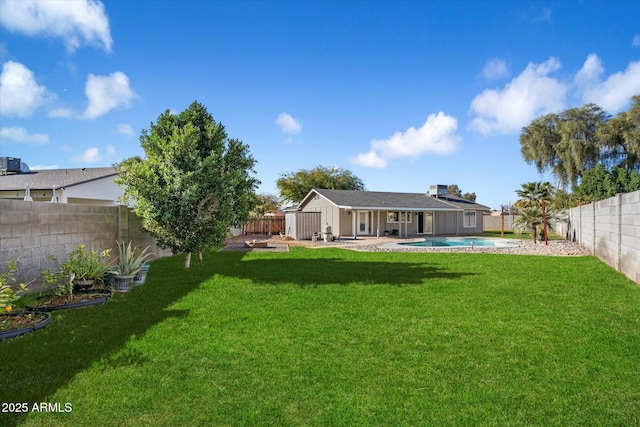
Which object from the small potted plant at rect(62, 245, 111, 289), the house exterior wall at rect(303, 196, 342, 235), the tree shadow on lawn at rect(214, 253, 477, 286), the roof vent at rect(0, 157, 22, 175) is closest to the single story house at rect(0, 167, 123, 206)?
the roof vent at rect(0, 157, 22, 175)

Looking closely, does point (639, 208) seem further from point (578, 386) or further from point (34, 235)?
point (34, 235)

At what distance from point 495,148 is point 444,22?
1296 cm

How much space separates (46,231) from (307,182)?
40976 mm

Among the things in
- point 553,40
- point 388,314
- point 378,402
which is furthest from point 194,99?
point 553,40

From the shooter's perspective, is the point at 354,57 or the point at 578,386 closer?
the point at 578,386

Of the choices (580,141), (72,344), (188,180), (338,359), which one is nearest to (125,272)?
(188,180)

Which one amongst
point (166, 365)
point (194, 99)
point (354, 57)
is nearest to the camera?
point (166, 365)

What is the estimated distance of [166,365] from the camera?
4.09m

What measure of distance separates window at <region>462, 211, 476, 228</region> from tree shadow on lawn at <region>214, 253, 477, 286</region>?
76.0ft

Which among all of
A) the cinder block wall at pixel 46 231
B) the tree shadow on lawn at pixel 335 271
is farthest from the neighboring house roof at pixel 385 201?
the cinder block wall at pixel 46 231

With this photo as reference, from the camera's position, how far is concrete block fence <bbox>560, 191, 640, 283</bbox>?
900 cm

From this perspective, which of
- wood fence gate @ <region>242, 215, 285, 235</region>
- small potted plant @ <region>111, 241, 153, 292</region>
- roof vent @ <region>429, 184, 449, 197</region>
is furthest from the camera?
roof vent @ <region>429, 184, 449, 197</region>

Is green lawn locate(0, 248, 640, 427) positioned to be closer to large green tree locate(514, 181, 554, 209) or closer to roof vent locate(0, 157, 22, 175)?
roof vent locate(0, 157, 22, 175)

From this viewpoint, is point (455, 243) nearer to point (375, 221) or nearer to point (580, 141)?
point (375, 221)
